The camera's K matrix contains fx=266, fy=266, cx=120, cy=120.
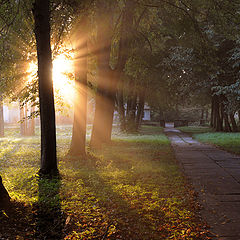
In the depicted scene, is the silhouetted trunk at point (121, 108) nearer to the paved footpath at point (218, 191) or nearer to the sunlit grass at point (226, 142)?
the sunlit grass at point (226, 142)

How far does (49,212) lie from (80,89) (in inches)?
245

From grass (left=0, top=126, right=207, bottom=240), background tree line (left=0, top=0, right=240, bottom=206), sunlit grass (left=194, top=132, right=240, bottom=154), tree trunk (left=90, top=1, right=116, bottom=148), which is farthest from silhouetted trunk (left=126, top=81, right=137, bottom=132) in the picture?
grass (left=0, top=126, right=207, bottom=240)

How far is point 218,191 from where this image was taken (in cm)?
584

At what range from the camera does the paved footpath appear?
13.1 ft

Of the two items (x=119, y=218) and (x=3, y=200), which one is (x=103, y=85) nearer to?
(x=3, y=200)

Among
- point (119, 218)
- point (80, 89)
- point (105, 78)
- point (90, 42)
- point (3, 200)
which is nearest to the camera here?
point (119, 218)

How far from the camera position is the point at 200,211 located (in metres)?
4.69

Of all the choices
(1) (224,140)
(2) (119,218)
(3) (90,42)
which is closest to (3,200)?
(2) (119,218)

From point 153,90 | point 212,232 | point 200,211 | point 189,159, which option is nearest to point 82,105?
point 189,159

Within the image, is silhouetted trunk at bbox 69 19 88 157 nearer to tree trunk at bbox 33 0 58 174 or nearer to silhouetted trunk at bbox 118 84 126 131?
tree trunk at bbox 33 0 58 174

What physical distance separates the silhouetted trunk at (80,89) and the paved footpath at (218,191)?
3.92 meters

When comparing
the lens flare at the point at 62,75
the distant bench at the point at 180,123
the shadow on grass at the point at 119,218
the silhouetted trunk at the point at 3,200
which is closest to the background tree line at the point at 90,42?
the lens flare at the point at 62,75

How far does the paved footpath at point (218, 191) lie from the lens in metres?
3.98

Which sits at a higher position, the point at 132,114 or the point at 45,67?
the point at 45,67
